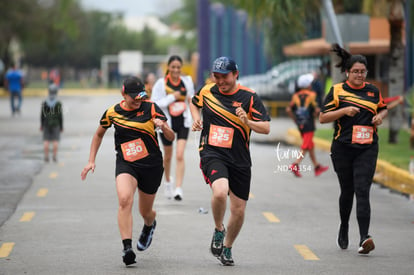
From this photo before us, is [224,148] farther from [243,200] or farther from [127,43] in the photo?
[127,43]

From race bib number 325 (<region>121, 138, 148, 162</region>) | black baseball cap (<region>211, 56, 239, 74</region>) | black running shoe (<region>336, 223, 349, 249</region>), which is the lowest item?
black running shoe (<region>336, 223, 349, 249</region>)

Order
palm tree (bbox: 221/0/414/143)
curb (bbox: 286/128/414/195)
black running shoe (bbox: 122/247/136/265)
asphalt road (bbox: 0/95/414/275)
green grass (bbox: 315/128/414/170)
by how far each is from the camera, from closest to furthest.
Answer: black running shoe (bbox: 122/247/136/265), asphalt road (bbox: 0/95/414/275), curb (bbox: 286/128/414/195), green grass (bbox: 315/128/414/170), palm tree (bbox: 221/0/414/143)

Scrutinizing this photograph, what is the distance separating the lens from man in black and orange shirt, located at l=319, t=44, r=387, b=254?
912cm

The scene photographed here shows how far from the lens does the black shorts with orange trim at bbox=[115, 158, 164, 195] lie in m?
8.63

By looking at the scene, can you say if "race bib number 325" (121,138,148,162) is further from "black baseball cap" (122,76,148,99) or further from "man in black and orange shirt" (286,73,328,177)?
"man in black and orange shirt" (286,73,328,177)

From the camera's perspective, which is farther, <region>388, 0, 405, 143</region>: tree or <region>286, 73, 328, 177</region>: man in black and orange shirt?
<region>388, 0, 405, 143</region>: tree

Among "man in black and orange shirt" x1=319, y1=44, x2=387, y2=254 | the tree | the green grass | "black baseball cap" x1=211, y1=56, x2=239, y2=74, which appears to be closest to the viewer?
"black baseball cap" x1=211, y1=56, x2=239, y2=74

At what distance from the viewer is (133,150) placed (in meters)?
8.66

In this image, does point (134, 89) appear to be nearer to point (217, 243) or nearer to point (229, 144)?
point (229, 144)

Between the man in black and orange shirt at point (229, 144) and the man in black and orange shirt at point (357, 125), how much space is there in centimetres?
109

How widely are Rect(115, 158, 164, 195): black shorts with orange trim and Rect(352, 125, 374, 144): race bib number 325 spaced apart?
6.01ft

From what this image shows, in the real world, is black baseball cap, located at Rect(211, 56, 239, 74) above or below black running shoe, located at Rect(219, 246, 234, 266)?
above

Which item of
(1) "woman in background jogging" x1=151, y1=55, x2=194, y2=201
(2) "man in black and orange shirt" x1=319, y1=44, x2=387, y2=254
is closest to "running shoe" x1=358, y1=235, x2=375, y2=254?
(2) "man in black and orange shirt" x1=319, y1=44, x2=387, y2=254

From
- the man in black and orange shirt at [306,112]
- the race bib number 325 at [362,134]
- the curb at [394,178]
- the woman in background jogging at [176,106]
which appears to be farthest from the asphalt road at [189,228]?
the race bib number 325 at [362,134]
